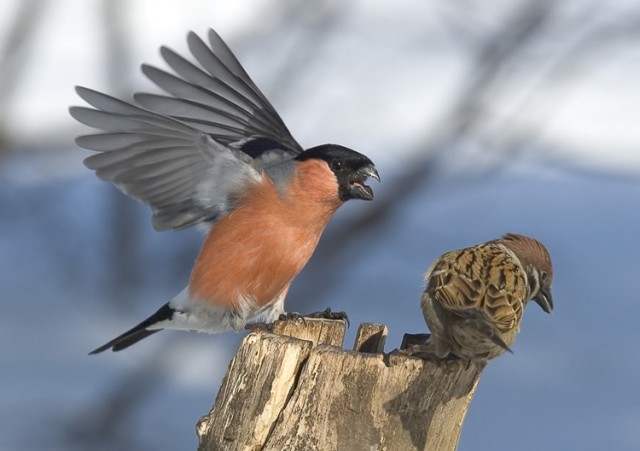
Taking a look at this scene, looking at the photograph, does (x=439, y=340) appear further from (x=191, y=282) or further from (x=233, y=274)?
(x=191, y=282)

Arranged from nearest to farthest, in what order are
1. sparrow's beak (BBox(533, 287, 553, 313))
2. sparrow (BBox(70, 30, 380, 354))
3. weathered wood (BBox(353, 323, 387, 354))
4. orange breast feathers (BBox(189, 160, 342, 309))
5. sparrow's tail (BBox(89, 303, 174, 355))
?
weathered wood (BBox(353, 323, 387, 354)) → sparrow's beak (BBox(533, 287, 553, 313)) → sparrow (BBox(70, 30, 380, 354)) → orange breast feathers (BBox(189, 160, 342, 309)) → sparrow's tail (BBox(89, 303, 174, 355))

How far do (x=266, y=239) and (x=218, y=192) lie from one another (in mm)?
371

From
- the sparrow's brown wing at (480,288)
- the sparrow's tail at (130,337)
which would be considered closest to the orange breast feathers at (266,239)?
the sparrow's tail at (130,337)

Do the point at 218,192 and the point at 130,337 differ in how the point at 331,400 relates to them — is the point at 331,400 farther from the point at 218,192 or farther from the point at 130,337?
the point at 130,337

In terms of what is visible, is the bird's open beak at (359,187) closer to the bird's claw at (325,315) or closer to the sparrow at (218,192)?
the sparrow at (218,192)

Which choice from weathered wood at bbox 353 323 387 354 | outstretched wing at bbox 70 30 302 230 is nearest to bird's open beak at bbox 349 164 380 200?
outstretched wing at bbox 70 30 302 230

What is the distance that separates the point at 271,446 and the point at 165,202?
7.10 ft

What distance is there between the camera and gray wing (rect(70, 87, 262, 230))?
15.9ft

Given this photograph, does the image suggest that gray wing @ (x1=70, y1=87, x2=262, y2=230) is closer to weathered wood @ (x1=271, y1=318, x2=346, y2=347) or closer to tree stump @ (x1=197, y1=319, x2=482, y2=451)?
weathered wood @ (x1=271, y1=318, x2=346, y2=347)

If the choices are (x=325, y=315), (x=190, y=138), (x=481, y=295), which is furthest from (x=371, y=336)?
(x=190, y=138)

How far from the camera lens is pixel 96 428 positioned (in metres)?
5.11

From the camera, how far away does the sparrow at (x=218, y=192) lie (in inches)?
195

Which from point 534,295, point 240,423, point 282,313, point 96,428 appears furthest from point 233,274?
point 240,423

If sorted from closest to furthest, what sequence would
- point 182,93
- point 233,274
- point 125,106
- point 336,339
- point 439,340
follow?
point 439,340 < point 336,339 < point 125,106 < point 233,274 < point 182,93
